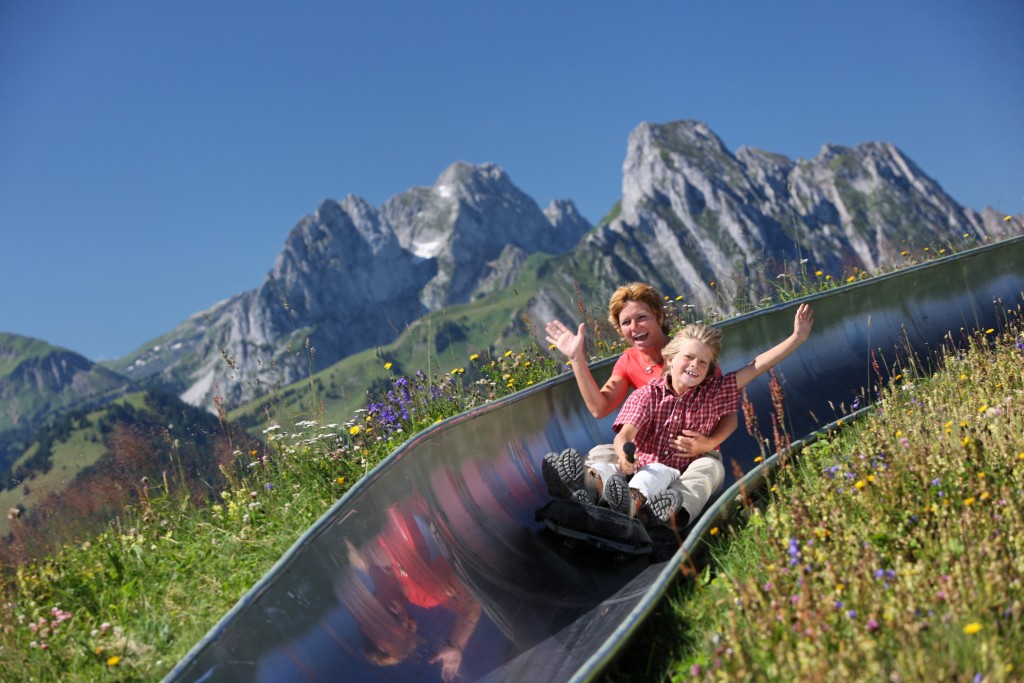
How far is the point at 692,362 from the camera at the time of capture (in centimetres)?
528

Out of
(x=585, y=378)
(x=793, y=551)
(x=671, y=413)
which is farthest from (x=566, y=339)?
(x=793, y=551)

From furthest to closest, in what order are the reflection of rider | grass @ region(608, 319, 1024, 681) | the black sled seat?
the black sled seat → the reflection of rider → grass @ region(608, 319, 1024, 681)

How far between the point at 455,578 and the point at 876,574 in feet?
6.86

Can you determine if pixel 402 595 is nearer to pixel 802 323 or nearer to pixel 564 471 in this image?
pixel 564 471

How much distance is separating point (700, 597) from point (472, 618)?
1096 millimetres

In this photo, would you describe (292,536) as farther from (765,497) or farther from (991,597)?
(991,597)

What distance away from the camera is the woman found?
506cm

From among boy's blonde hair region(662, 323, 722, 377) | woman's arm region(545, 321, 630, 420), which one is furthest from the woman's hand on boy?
woman's arm region(545, 321, 630, 420)

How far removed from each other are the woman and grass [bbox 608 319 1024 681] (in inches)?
18.5

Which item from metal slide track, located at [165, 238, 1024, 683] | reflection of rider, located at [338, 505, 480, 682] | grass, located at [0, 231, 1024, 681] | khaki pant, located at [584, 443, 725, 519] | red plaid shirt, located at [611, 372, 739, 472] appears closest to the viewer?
grass, located at [0, 231, 1024, 681]

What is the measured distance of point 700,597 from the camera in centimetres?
400

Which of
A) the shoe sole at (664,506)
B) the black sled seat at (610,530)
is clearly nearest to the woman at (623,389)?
the black sled seat at (610,530)

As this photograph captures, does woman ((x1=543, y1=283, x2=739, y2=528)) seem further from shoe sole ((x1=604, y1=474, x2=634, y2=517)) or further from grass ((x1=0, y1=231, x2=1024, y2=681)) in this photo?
grass ((x1=0, y1=231, x2=1024, y2=681))

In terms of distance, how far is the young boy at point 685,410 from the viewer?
5102 mm
